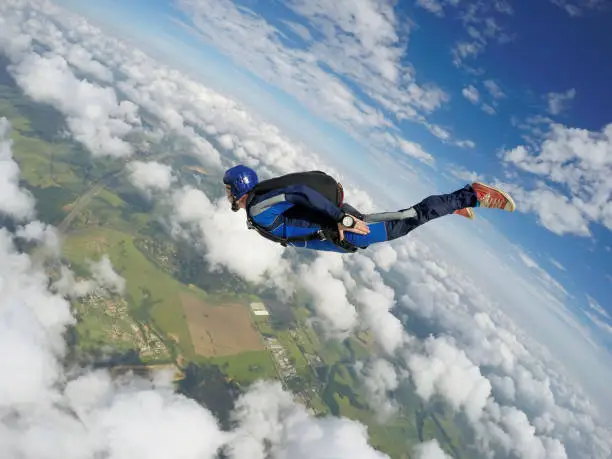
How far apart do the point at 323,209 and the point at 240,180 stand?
1.52 metres

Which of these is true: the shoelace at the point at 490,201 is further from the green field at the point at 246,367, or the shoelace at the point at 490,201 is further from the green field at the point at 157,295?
the green field at the point at 246,367

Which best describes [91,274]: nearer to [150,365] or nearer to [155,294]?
[155,294]

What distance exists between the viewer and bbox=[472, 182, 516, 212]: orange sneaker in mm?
5586

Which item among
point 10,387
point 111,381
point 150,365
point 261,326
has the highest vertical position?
point 261,326

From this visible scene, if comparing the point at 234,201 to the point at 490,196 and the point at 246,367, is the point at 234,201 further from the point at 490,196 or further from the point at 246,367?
the point at 246,367

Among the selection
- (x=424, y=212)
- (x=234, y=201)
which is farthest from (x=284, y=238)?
(x=424, y=212)

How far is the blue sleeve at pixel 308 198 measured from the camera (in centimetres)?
482

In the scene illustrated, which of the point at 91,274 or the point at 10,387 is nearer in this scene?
the point at 10,387

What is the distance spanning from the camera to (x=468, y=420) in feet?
390

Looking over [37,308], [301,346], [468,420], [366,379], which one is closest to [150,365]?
[37,308]

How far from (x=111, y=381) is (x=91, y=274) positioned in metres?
22.1

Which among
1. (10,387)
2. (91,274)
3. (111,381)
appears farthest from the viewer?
(91,274)

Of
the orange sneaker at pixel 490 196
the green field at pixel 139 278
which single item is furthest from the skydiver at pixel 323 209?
the green field at pixel 139 278

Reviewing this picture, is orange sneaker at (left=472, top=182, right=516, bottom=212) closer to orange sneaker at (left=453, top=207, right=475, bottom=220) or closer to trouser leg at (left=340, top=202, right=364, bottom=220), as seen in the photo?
orange sneaker at (left=453, top=207, right=475, bottom=220)
